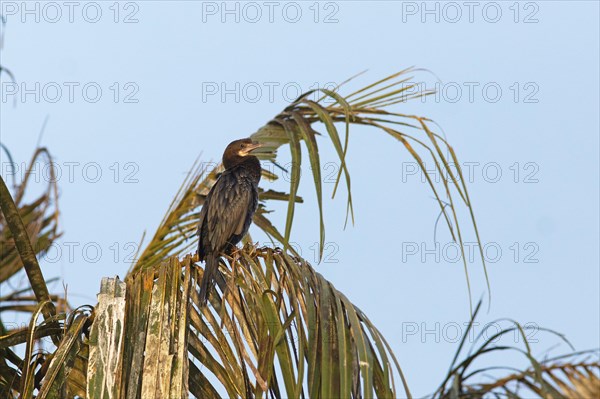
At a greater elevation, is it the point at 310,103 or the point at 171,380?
the point at 310,103

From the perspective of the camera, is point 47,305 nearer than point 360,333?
No

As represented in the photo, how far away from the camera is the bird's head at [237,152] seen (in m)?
6.28

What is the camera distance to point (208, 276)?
452 cm

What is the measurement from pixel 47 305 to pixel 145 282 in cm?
64

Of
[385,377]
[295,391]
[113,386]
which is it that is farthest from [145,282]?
[385,377]

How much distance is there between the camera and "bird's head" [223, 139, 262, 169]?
628 centimetres

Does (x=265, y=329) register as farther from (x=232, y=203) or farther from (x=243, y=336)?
(x=232, y=203)

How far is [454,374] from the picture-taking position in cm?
273

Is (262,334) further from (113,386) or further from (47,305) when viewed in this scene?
(47,305)

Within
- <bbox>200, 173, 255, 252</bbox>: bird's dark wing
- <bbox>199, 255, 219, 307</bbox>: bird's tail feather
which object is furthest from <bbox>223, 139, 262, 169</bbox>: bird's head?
<bbox>199, 255, 219, 307</bbox>: bird's tail feather

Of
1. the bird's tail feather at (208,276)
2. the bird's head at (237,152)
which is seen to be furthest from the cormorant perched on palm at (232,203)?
the bird's tail feather at (208,276)

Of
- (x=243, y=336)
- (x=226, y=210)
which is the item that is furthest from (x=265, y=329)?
(x=226, y=210)

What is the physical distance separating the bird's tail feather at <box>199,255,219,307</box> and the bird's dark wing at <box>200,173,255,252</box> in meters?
0.94

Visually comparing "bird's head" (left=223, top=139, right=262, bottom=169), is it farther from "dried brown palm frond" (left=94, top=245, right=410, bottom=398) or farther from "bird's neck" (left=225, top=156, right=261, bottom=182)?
"dried brown palm frond" (left=94, top=245, right=410, bottom=398)
